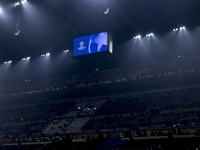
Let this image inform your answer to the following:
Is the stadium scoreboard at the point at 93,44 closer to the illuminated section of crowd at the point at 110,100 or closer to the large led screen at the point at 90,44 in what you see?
the large led screen at the point at 90,44

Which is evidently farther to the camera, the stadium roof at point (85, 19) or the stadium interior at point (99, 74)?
the stadium roof at point (85, 19)

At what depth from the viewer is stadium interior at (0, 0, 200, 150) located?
23812mm

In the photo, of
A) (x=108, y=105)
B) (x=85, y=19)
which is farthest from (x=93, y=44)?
(x=108, y=105)

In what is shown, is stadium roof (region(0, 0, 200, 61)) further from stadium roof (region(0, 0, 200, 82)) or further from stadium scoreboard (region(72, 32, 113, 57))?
stadium scoreboard (region(72, 32, 113, 57))

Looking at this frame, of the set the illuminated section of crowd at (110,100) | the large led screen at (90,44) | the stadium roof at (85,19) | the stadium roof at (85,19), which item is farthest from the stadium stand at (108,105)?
the large led screen at (90,44)

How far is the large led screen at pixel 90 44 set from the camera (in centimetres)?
2695

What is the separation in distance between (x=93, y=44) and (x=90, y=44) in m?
0.48

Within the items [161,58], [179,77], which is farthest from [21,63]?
[179,77]

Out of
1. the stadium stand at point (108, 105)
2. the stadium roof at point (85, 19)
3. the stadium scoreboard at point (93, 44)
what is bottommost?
the stadium stand at point (108, 105)

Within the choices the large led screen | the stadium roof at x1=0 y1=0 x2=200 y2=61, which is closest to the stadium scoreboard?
the large led screen

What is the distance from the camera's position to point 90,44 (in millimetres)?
27891

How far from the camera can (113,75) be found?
133 feet

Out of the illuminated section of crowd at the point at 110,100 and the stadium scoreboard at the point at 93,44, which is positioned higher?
the stadium scoreboard at the point at 93,44

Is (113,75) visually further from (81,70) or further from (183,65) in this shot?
(183,65)
